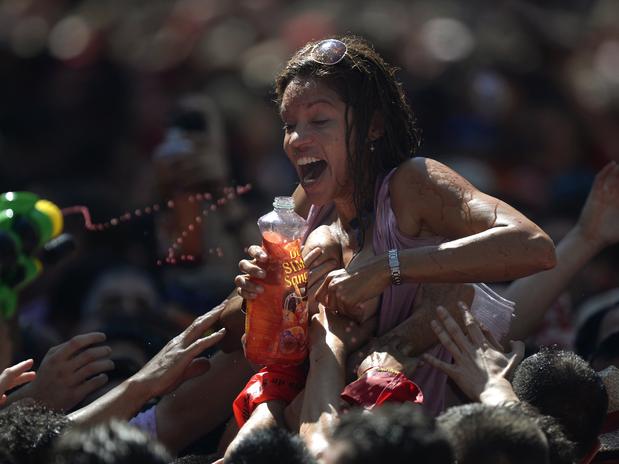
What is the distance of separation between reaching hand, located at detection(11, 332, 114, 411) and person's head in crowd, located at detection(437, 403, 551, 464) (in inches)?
69.4

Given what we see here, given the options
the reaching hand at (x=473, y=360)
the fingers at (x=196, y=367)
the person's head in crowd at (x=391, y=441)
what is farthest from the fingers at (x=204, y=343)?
the person's head in crowd at (x=391, y=441)

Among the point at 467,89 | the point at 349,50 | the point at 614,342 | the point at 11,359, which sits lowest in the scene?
the point at 614,342

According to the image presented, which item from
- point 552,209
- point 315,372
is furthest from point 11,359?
point 552,209

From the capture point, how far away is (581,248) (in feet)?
16.7

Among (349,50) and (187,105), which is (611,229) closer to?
(349,50)

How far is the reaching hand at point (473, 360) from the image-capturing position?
11.2 feet

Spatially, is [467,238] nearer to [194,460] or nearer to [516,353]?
[516,353]

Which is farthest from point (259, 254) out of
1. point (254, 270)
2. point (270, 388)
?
point (270, 388)

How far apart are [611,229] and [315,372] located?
1911 mm

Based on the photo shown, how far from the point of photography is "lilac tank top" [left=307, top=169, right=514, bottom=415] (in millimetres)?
3936

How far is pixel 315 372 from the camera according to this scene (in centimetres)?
373

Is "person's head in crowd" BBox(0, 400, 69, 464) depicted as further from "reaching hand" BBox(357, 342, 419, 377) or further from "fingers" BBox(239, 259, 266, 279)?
"reaching hand" BBox(357, 342, 419, 377)

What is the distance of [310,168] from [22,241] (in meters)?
1.71

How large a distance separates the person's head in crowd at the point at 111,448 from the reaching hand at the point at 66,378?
1.47 m
